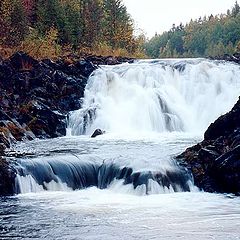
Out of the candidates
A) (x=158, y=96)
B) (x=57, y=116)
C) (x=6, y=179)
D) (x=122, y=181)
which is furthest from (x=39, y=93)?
(x=122, y=181)

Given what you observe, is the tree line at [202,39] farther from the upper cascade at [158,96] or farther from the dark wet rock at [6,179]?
the dark wet rock at [6,179]

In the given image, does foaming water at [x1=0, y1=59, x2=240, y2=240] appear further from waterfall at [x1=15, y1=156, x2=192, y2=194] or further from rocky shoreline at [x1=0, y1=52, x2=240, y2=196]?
rocky shoreline at [x1=0, y1=52, x2=240, y2=196]

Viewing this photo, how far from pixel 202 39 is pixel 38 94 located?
10129 centimetres

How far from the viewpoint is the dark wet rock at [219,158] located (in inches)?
607

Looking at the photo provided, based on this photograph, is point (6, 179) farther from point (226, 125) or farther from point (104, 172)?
point (226, 125)

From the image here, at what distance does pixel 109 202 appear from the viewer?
46.1ft

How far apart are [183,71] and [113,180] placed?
1966 cm

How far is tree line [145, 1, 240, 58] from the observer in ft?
359

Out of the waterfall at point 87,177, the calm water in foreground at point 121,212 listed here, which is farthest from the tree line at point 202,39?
the calm water in foreground at point 121,212

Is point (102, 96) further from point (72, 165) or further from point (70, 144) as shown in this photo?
point (72, 165)

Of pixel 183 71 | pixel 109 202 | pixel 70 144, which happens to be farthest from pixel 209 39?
pixel 109 202

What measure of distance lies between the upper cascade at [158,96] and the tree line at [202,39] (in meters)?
60.5

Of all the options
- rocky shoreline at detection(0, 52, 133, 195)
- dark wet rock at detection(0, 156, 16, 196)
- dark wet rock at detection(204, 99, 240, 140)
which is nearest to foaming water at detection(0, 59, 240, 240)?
dark wet rock at detection(0, 156, 16, 196)

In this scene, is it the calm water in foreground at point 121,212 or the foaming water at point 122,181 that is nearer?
the calm water in foreground at point 121,212
